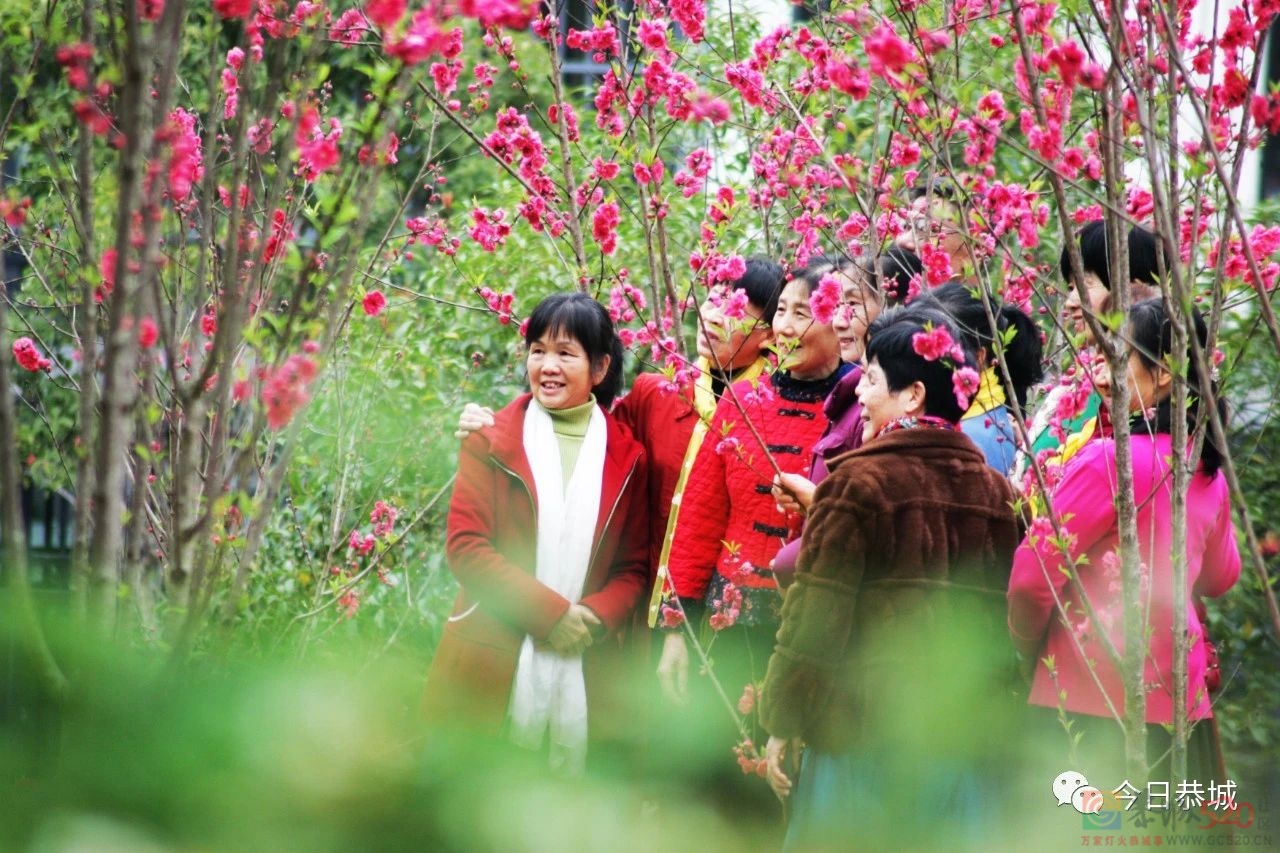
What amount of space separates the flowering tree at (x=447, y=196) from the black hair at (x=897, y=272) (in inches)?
3.0

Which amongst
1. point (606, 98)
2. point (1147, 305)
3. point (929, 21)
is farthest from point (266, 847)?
point (929, 21)

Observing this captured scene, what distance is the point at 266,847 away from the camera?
88 centimetres

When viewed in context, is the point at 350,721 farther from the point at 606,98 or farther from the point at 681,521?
the point at 606,98

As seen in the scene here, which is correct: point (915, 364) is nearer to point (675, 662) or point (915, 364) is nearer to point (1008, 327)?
point (1008, 327)

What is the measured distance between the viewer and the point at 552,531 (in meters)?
3.45

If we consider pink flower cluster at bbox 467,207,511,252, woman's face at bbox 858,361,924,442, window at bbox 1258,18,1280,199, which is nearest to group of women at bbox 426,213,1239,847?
woman's face at bbox 858,361,924,442

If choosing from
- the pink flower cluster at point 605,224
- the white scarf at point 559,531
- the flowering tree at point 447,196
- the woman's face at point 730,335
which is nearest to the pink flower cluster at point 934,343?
the flowering tree at point 447,196

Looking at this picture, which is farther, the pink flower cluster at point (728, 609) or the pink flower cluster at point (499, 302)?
the pink flower cluster at point (499, 302)

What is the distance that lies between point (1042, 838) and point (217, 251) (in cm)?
257

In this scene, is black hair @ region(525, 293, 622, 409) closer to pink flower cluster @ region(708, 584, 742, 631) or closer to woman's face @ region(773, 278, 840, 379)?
woman's face @ region(773, 278, 840, 379)

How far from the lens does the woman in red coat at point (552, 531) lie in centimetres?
338

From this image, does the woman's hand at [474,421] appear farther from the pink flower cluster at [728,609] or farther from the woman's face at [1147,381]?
the woman's face at [1147,381]

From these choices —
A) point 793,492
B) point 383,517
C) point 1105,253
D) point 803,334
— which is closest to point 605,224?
point 803,334

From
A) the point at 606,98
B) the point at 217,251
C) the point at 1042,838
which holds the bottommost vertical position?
the point at 1042,838
